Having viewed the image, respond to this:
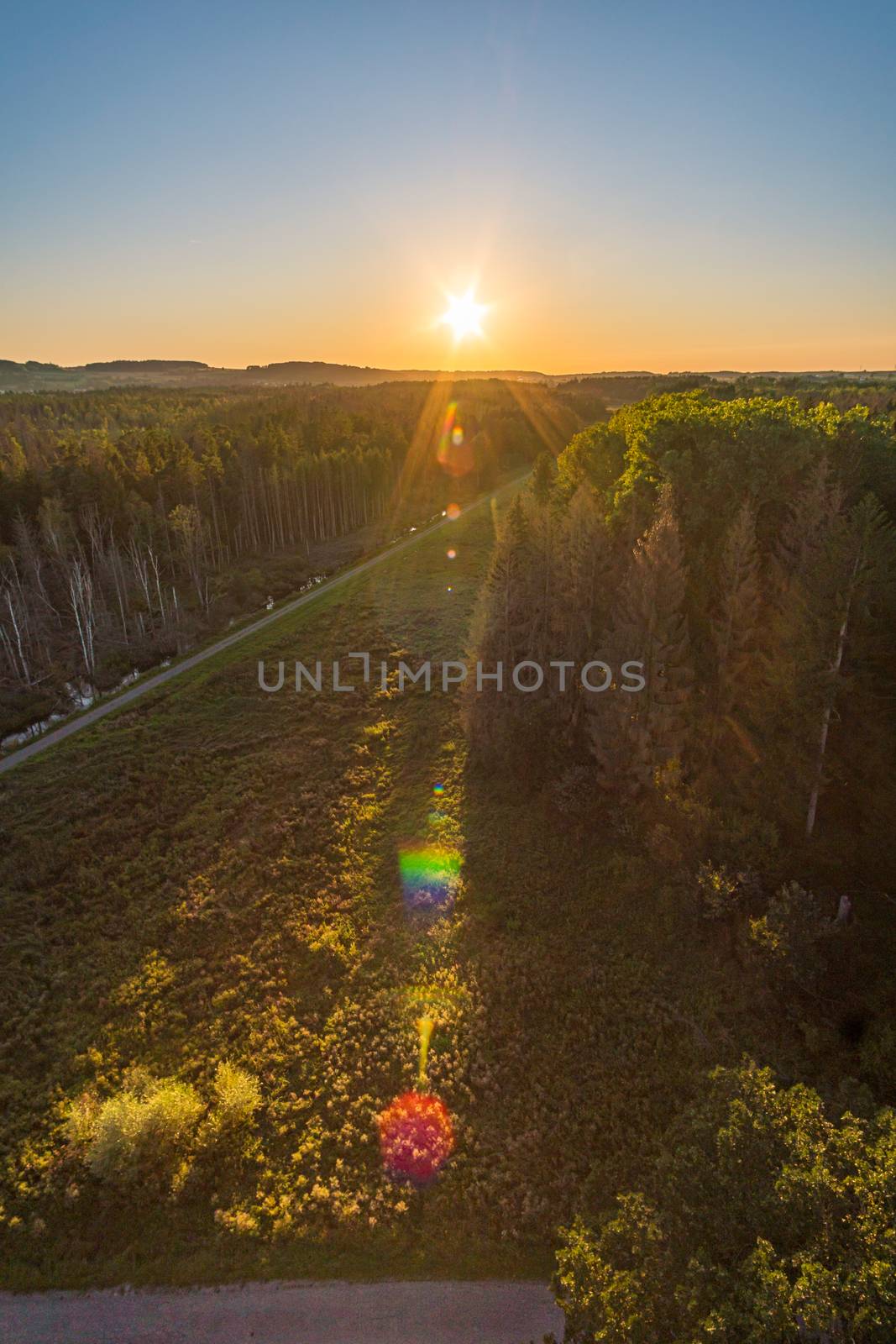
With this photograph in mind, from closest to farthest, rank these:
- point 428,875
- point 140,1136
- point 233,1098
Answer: point 140,1136 < point 233,1098 < point 428,875

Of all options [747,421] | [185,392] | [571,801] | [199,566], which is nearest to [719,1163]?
[571,801]

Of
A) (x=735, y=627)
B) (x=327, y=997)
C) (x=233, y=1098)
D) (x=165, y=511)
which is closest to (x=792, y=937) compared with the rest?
(x=735, y=627)

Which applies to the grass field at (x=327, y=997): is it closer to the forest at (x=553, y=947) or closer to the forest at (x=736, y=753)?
the forest at (x=553, y=947)

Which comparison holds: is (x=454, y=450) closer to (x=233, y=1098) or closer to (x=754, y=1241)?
(x=233, y=1098)

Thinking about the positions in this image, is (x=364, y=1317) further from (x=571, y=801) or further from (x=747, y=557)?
(x=747, y=557)

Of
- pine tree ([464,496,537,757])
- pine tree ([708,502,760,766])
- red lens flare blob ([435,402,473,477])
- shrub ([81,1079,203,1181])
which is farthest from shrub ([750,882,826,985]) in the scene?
red lens flare blob ([435,402,473,477])

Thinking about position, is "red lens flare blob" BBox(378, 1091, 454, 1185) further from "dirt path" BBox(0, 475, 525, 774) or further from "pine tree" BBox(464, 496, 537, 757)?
"dirt path" BBox(0, 475, 525, 774)

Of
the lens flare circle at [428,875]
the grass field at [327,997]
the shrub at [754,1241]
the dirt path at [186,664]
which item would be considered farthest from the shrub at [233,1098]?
the dirt path at [186,664]
